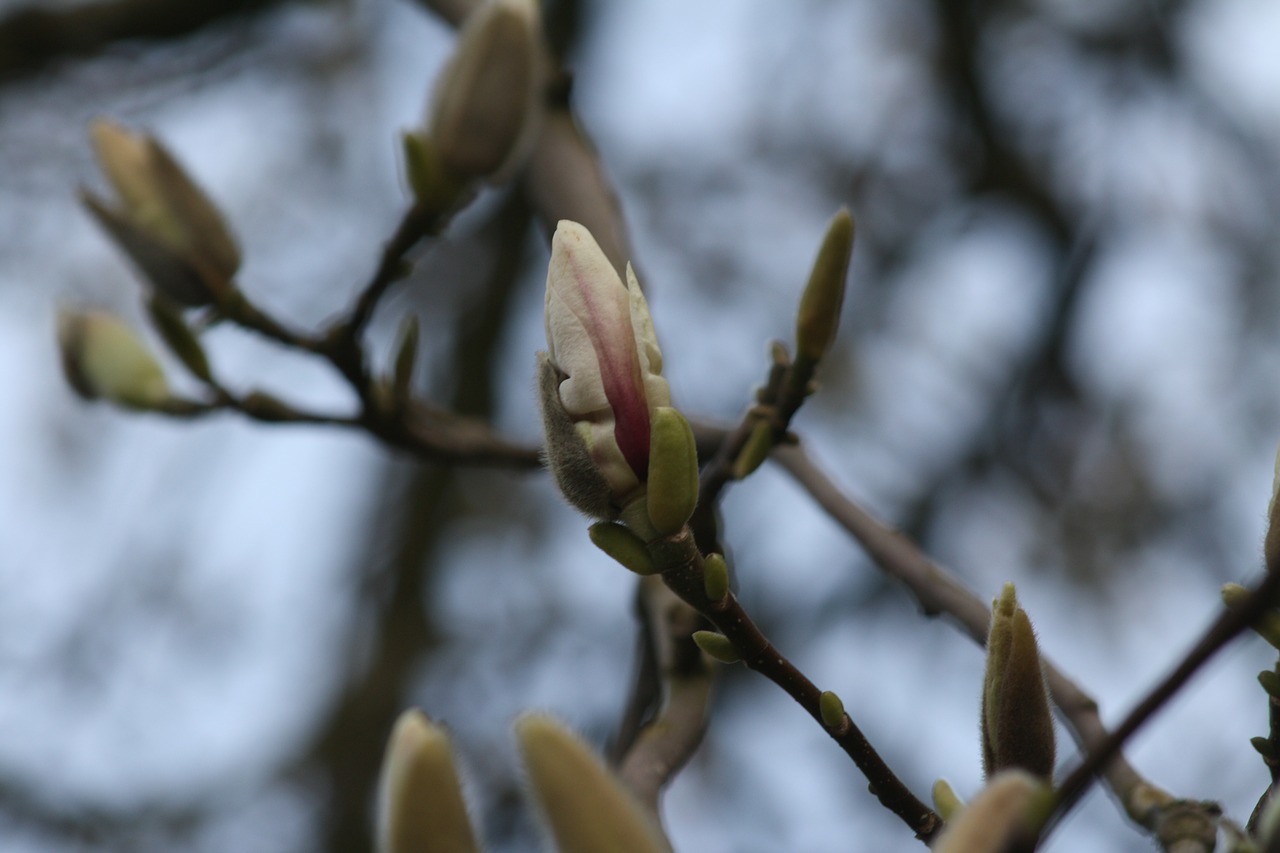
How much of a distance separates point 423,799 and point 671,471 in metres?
0.22

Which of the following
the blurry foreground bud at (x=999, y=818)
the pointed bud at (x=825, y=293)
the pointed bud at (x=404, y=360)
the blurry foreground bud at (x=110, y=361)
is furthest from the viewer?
the blurry foreground bud at (x=110, y=361)

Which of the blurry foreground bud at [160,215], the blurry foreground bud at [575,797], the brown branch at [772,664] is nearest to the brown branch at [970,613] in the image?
the brown branch at [772,664]

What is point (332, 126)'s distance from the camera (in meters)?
3.36

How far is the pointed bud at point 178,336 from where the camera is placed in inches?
48.5

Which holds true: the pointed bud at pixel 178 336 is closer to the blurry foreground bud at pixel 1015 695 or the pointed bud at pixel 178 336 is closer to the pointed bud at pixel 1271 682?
the blurry foreground bud at pixel 1015 695

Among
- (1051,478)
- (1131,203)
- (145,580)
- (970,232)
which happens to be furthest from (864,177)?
(145,580)

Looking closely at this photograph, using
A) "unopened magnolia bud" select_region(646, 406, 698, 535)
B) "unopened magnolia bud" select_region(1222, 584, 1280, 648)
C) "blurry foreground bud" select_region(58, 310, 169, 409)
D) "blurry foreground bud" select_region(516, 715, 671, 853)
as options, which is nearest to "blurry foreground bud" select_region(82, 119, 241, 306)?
"blurry foreground bud" select_region(58, 310, 169, 409)

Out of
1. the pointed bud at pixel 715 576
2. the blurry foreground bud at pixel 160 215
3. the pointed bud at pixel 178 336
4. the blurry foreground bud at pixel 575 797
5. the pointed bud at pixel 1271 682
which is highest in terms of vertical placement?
the pointed bud at pixel 1271 682

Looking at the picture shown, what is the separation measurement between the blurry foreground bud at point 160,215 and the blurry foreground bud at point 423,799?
0.79 meters

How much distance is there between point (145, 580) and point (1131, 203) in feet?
9.38

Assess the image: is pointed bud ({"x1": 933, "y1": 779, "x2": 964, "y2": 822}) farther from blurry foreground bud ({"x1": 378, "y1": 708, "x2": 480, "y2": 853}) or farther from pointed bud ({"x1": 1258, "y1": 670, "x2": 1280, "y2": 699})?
blurry foreground bud ({"x1": 378, "y1": 708, "x2": 480, "y2": 853})

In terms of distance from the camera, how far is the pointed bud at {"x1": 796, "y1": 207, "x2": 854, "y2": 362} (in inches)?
31.0

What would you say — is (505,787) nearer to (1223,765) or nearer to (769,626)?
(769,626)

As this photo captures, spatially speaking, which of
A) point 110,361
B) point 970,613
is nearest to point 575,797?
point 970,613
